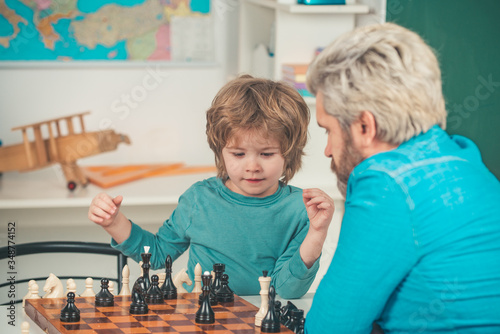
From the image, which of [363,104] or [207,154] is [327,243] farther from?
[363,104]

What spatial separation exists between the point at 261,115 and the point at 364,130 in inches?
25.1

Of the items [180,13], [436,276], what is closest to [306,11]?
[180,13]

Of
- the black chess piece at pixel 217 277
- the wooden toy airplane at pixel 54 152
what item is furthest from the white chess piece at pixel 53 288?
the wooden toy airplane at pixel 54 152

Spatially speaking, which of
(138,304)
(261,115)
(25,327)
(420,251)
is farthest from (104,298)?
(420,251)

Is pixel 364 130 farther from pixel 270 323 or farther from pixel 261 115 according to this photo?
pixel 261 115

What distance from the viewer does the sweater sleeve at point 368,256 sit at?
3.59 ft

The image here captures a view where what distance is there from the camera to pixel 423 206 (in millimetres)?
1097

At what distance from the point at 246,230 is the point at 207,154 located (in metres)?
2.35

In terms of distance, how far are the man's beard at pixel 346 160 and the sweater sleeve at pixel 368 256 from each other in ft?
0.28

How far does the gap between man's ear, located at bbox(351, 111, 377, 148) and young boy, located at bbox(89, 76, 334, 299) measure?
23.4 inches

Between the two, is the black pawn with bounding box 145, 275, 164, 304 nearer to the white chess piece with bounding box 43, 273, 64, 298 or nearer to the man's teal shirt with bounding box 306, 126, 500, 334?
the white chess piece with bounding box 43, 273, 64, 298

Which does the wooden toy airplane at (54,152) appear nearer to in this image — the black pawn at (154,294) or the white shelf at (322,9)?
the white shelf at (322,9)

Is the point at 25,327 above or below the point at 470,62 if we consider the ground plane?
below

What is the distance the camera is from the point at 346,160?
4.15 ft
